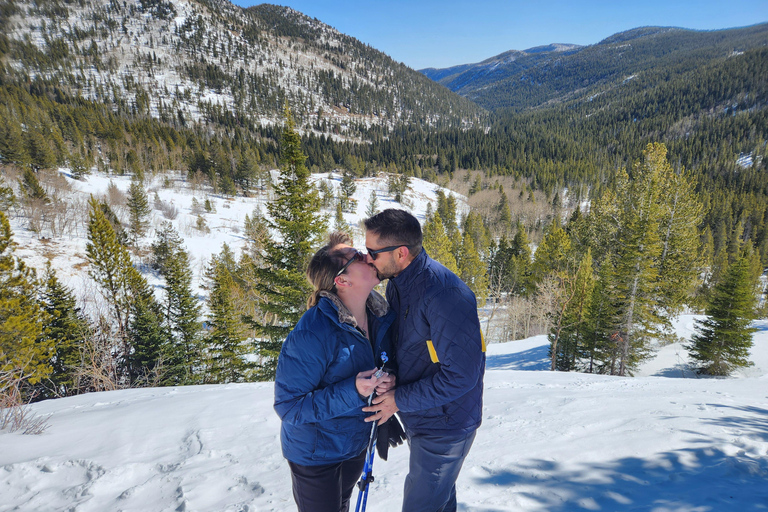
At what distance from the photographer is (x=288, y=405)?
186cm

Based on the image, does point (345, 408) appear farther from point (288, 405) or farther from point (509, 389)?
point (509, 389)

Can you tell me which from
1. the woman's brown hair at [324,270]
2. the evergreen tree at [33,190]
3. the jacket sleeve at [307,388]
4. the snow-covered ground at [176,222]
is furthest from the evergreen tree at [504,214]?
the evergreen tree at [33,190]

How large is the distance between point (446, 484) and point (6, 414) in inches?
243

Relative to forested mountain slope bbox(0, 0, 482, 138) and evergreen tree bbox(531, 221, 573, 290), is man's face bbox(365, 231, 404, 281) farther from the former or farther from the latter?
forested mountain slope bbox(0, 0, 482, 138)

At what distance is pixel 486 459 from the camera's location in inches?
143

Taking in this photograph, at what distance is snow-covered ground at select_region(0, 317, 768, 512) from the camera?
9.66ft

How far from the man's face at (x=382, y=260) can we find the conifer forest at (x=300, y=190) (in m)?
7.66

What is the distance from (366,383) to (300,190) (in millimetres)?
12792

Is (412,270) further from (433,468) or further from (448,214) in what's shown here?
(448,214)

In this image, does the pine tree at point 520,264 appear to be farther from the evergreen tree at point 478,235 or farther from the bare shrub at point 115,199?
the bare shrub at point 115,199

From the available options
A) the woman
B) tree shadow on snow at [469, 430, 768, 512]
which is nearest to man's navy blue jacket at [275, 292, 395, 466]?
the woman

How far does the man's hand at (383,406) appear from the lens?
1.98 m

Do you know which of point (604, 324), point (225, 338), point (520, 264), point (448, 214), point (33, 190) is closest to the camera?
point (604, 324)

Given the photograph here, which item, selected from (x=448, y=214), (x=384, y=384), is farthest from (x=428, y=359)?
(x=448, y=214)
